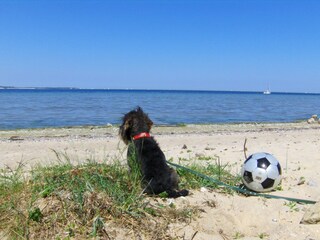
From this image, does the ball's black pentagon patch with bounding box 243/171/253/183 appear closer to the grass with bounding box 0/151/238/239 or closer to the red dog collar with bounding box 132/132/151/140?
the grass with bounding box 0/151/238/239

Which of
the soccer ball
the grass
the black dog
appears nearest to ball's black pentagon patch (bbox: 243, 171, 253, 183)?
the soccer ball

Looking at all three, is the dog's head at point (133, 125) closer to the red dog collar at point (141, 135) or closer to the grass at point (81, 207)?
the red dog collar at point (141, 135)

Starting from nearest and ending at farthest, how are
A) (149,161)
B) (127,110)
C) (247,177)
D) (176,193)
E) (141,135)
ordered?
(176,193) < (149,161) < (141,135) < (247,177) < (127,110)

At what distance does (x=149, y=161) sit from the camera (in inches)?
193

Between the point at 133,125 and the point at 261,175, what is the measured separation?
210cm

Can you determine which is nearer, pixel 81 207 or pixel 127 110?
pixel 81 207

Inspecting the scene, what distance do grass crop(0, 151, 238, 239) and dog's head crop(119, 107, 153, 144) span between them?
0.99m

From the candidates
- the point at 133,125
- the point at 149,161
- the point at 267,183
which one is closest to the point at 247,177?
the point at 267,183

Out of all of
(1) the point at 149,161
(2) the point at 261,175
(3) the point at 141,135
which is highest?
(3) the point at 141,135

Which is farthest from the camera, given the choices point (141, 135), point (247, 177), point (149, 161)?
point (247, 177)

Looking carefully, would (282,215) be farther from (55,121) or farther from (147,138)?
(55,121)

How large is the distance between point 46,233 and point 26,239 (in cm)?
20

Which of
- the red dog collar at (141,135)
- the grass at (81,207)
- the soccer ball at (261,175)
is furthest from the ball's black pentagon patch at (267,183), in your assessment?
the red dog collar at (141,135)

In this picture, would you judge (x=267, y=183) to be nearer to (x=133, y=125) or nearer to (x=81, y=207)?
(x=133, y=125)
